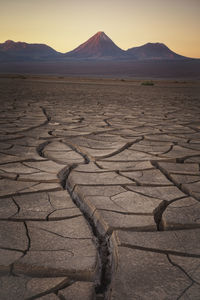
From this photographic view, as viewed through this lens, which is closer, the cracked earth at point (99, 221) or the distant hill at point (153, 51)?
the cracked earth at point (99, 221)

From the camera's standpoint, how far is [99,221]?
4.30ft

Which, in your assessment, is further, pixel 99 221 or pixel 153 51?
pixel 153 51

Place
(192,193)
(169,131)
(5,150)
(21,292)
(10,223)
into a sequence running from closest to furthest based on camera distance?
1. (21,292)
2. (10,223)
3. (192,193)
4. (5,150)
5. (169,131)

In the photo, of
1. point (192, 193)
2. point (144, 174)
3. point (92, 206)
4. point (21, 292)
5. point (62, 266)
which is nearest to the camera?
point (21, 292)

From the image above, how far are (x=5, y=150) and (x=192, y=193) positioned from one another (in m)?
1.54

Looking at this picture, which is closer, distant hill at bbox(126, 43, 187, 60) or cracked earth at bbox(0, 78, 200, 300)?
cracked earth at bbox(0, 78, 200, 300)

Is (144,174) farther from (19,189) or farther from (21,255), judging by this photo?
(21,255)

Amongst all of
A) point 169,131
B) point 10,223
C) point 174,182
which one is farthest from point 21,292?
point 169,131

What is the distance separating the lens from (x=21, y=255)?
1.05 m

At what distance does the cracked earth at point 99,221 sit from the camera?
0.93 metres

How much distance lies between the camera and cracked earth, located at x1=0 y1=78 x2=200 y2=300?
0.93 m

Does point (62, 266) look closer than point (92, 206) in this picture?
Yes

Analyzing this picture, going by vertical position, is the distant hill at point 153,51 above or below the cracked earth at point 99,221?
above

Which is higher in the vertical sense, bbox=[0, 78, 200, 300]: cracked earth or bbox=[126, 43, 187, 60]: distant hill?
bbox=[126, 43, 187, 60]: distant hill
